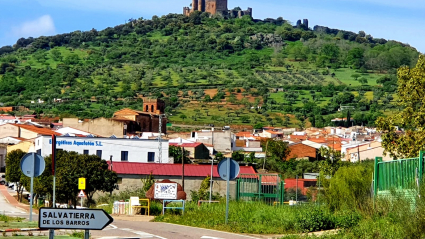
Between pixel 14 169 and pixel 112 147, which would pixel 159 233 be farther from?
pixel 112 147

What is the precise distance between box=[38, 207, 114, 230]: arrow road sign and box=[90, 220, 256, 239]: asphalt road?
20.3 ft

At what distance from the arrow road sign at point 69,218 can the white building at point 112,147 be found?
2133 inches

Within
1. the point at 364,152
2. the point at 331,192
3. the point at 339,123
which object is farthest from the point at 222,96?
the point at 331,192

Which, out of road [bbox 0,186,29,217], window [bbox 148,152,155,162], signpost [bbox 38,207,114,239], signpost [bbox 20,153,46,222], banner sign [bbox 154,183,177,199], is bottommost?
road [bbox 0,186,29,217]

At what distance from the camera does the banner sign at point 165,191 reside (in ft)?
83.9

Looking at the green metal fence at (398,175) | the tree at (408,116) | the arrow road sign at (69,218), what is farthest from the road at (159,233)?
the tree at (408,116)

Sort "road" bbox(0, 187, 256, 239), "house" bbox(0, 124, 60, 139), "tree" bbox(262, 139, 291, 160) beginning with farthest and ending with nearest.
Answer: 1. "tree" bbox(262, 139, 291, 160)
2. "house" bbox(0, 124, 60, 139)
3. "road" bbox(0, 187, 256, 239)

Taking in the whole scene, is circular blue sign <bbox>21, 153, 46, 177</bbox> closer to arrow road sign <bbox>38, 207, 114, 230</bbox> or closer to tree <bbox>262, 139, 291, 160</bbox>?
arrow road sign <bbox>38, 207, 114, 230</bbox>

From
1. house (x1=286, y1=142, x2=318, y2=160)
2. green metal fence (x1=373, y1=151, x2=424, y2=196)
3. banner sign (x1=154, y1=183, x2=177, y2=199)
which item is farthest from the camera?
house (x1=286, y1=142, x2=318, y2=160)

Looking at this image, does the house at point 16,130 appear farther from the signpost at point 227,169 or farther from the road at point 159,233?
the signpost at point 227,169

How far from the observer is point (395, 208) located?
15.4 meters

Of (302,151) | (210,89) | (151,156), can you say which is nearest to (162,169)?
(151,156)

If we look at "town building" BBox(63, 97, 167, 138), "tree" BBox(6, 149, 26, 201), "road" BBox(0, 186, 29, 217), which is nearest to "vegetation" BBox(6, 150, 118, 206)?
"road" BBox(0, 186, 29, 217)

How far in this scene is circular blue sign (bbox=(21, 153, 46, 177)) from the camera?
59.2 ft
